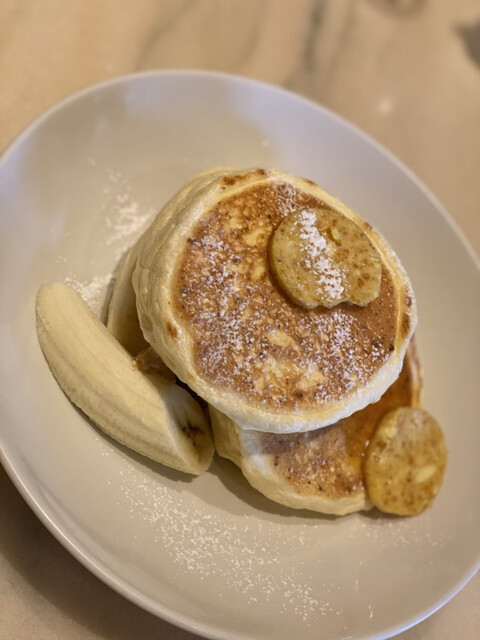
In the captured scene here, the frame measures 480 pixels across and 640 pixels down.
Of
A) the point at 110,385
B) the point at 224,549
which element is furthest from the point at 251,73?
the point at 224,549

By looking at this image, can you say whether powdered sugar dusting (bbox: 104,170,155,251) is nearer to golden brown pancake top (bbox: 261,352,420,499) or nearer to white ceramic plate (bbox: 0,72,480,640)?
white ceramic plate (bbox: 0,72,480,640)

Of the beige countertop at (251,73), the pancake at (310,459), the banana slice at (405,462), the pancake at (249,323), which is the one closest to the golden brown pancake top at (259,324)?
the pancake at (249,323)

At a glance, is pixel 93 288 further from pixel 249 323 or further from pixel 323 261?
pixel 323 261

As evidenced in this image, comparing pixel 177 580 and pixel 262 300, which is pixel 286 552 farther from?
pixel 262 300

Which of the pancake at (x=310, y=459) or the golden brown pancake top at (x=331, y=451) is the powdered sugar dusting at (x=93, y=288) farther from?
the golden brown pancake top at (x=331, y=451)

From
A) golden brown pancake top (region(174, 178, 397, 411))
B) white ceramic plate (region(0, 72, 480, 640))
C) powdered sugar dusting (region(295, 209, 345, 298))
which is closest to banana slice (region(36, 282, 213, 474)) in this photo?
white ceramic plate (region(0, 72, 480, 640))

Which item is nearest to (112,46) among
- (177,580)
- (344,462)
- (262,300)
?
(262,300)
